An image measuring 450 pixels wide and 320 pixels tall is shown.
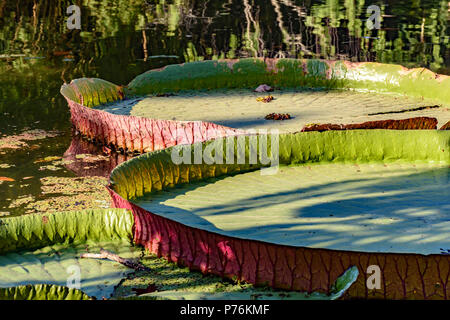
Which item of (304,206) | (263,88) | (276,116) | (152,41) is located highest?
(152,41)

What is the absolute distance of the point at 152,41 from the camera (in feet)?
37.8

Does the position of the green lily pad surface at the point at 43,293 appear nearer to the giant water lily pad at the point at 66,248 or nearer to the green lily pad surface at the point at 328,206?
the giant water lily pad at the point at 66,248

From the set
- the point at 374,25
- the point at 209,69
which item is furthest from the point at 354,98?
the point at 374,25

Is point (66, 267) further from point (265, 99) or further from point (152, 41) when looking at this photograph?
point (152, 41)

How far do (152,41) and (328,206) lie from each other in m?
7.56

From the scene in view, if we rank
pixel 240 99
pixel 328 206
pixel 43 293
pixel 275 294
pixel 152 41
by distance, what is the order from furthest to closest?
pixel 152 41
pixel 240 99
pixel 328 206
pixel 275 294
pixel 43 293

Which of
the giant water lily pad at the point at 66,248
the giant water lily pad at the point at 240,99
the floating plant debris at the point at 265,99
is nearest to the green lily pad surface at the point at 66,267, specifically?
the giant water lily pad at the point at 66,248

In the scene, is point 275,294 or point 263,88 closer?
point 275,294

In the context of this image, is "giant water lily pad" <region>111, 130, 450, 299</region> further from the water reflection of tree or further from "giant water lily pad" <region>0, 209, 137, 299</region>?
the water reflection of tree

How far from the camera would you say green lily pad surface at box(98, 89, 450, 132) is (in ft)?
22.4

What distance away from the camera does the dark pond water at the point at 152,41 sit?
7.61 meters

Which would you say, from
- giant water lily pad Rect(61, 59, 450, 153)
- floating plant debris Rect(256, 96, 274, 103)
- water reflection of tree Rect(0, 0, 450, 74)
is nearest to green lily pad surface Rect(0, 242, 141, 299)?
giant water lily pad Rect(61, 59, 450, 153)

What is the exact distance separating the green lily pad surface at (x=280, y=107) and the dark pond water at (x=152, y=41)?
0.86 metres

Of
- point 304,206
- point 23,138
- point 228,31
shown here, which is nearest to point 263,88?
point 23,138
